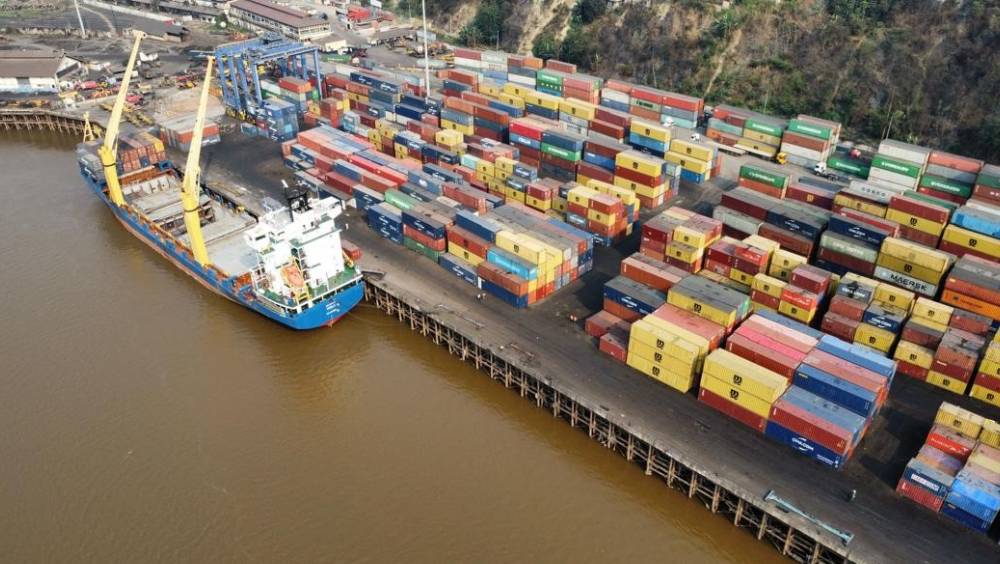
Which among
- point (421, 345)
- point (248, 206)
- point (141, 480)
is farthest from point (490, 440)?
point (248, 206)

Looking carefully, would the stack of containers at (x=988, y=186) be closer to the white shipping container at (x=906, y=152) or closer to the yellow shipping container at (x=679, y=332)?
the white shipping container at (x=906, y=152)

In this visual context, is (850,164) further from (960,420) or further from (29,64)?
(29,64)

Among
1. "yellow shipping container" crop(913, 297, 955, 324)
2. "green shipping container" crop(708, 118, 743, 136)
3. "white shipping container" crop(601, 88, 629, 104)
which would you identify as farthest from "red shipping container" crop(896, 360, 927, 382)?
"white shipping container" crop(601, 88, 629, 104)

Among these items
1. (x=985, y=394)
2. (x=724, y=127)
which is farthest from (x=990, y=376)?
(x=724, y=127)

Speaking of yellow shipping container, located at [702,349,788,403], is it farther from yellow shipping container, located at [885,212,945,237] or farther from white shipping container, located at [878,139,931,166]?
white shipping container, located at [878,139,931,166]

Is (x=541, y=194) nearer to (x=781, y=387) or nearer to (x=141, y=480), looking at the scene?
(x=781, y=387)

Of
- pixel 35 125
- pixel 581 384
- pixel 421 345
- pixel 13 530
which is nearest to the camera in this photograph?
pixel 13 530

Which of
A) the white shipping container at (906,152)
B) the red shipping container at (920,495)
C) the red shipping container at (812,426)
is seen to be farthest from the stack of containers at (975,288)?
the white shipping container at (906,152)
